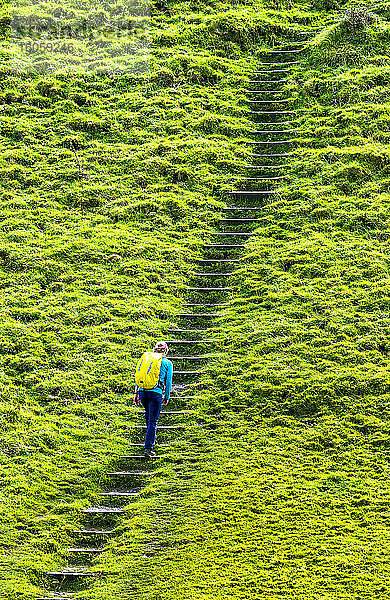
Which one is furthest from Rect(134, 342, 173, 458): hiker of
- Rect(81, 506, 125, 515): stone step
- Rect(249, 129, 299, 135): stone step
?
Rect(249, 129, 299, 135): stone step

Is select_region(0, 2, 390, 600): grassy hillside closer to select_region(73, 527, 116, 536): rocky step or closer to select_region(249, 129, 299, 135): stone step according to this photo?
select_region(73, 527, 116, 536): rocky step

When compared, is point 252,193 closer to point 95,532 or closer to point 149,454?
point 149,454

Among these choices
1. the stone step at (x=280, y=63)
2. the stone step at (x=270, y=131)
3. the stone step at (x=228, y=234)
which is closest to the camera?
the stone step at (x=228, y=234)

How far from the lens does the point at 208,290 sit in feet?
45.5

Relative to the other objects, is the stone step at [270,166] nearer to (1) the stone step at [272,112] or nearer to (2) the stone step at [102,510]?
(1) the stone step at [272,112]

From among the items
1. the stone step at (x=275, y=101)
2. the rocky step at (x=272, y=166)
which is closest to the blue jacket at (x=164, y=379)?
the rocky step at (x=272, y=166)

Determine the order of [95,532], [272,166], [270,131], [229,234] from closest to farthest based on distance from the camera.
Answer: [95,532] < [229,234] < [272,166] < [270,131]

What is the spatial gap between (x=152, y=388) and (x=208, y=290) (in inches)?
153

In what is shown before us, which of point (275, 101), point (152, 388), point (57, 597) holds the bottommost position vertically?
point (57, 597)

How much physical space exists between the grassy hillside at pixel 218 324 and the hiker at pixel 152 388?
506 millimetres

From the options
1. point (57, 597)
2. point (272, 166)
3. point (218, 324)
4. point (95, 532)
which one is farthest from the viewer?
point (272, 166)

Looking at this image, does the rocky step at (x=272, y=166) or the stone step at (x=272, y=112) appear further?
the stone step at (x=272, y=112)

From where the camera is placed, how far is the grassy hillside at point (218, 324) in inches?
349

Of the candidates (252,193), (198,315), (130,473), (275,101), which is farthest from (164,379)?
(275,101)
